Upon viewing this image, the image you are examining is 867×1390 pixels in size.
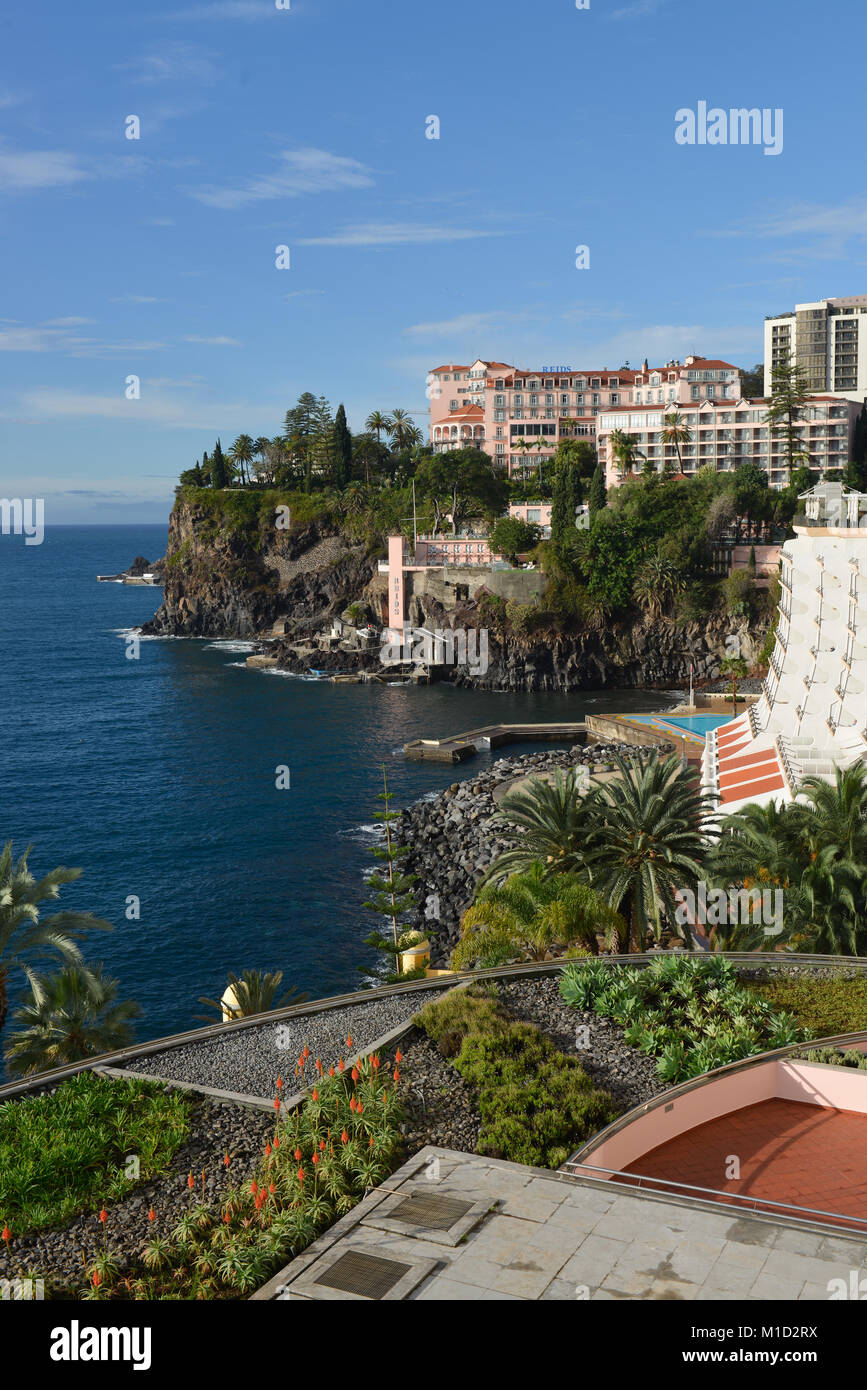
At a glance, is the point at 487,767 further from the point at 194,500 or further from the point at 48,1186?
the point at 194,500

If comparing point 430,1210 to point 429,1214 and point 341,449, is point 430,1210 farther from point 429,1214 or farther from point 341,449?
point 341,449

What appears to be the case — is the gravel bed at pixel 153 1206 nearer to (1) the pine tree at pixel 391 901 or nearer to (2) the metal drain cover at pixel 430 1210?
(2) the metal drain cover at pixel 430 1210

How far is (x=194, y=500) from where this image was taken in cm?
13450

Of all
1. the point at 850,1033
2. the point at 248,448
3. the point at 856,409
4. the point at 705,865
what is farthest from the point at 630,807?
the point at 248,448

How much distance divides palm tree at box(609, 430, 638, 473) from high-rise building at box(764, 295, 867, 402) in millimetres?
49053

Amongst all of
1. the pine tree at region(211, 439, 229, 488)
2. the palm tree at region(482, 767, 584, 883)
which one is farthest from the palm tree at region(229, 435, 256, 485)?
the palm tree at region(482, 767, 584, 883)

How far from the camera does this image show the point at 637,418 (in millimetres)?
123250

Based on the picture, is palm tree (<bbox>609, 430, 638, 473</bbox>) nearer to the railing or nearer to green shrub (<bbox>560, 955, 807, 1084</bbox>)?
green shrub (<bbox>560, 955, 807, 1084</bbox>)

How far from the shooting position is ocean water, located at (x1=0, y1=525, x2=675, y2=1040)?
43.7m

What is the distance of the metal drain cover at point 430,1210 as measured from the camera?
14367 mm

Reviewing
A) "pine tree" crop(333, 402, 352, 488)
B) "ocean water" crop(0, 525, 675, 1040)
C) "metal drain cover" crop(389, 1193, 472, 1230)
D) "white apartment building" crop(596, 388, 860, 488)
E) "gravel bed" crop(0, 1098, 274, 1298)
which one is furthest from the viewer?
"pine tree" crop(333, 402, 352, 488)

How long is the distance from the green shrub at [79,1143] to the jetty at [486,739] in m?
53.4

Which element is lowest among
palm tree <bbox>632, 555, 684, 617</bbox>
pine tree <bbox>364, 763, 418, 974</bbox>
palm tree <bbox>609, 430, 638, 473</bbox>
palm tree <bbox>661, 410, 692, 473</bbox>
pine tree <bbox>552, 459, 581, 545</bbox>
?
pine tree <bbox>364, 763, 418, 974</bbox>
